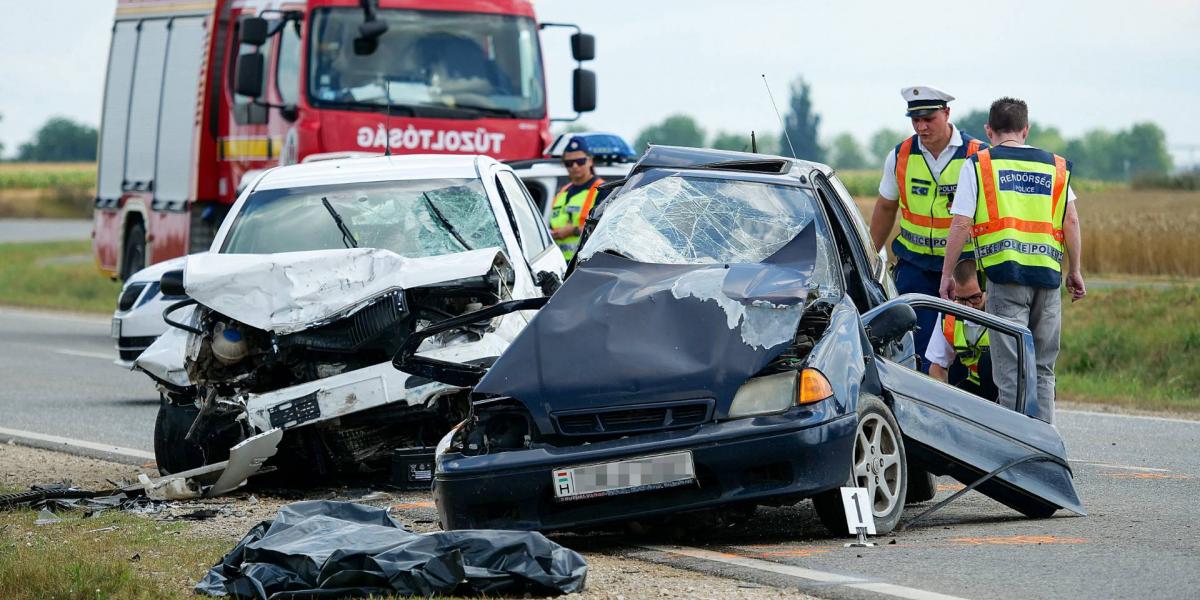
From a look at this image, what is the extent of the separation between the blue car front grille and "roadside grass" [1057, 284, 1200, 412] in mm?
7788

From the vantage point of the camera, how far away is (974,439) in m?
7.23

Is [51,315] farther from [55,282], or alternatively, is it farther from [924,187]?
[924,187]

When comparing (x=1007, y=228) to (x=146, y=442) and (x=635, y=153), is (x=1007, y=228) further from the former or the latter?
(x=635, y=153)

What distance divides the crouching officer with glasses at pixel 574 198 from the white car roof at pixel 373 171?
3.02 m

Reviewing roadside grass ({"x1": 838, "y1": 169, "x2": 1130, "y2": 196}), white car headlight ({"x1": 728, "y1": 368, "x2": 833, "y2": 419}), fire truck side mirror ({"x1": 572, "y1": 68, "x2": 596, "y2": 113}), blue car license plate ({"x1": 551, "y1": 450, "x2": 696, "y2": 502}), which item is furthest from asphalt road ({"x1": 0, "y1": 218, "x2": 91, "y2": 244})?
white car headlight ({"x1": 728, "y1": 368, "x2": 833, "y2": 419})

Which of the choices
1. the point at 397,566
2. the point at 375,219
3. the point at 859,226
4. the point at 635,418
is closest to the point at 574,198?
the point at 375,219

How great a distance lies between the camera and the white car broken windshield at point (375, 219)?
9.43 meters

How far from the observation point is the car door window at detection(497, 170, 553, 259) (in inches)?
394

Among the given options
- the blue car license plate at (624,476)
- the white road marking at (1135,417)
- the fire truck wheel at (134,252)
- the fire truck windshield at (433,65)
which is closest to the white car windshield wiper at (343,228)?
the blue car license plate at (624,476)

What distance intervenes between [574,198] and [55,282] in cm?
2438

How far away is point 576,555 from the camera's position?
5.91m

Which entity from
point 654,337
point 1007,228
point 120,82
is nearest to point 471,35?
point 120,82

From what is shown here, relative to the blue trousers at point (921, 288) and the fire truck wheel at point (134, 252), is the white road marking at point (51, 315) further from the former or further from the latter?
the blue trousers at point (921, 288)

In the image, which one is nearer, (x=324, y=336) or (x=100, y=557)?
(x=100, y=557)
